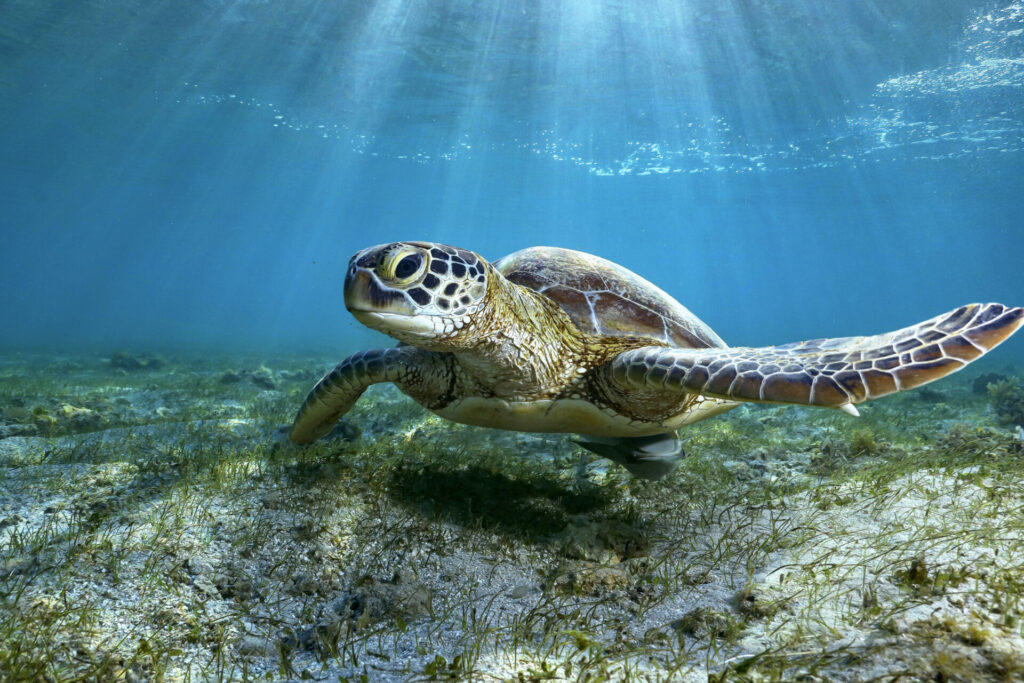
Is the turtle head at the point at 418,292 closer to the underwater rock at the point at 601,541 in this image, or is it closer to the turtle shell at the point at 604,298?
the turtle shell at the point at 604,298

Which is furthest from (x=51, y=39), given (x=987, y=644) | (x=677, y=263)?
(x=677, y=263)

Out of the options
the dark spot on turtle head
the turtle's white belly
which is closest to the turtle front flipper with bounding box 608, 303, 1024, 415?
the turtle's white belly

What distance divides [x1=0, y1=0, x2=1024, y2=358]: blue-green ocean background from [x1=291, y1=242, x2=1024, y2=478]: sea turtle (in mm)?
16918

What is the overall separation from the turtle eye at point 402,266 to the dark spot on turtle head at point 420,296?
0.05 meters

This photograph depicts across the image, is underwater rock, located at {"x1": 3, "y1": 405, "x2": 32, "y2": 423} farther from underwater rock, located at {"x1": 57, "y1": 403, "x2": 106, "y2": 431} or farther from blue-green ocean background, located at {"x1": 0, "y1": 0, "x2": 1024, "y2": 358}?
blue-green ocean background, located at {"x1": 0, "y1": 0, "x2": 1024, "y2": 358}

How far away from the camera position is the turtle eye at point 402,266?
207cm

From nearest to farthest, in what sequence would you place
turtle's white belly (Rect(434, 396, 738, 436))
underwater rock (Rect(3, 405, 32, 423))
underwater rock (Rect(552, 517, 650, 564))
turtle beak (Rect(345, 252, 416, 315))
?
turtle beak (Rect(345, 252, 416, 315)) → underwater rock (Rect(552, 517, 650, 564)) → turtle's white belly (Rect(434, 396, 738, 436)) → underwater rock (Rect(3, 405, 32, 423))

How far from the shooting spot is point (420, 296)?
212cm

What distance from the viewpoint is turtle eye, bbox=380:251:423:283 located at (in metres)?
2.07

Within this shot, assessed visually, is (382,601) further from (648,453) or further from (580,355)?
(648,453)

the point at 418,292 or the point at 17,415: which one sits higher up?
the point at 418,292

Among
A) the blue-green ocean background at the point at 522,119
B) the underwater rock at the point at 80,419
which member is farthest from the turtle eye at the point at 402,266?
the blue-green ocean background at the point at 522,119

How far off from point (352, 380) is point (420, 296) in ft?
5.00

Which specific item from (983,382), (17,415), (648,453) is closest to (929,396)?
(983,382)
